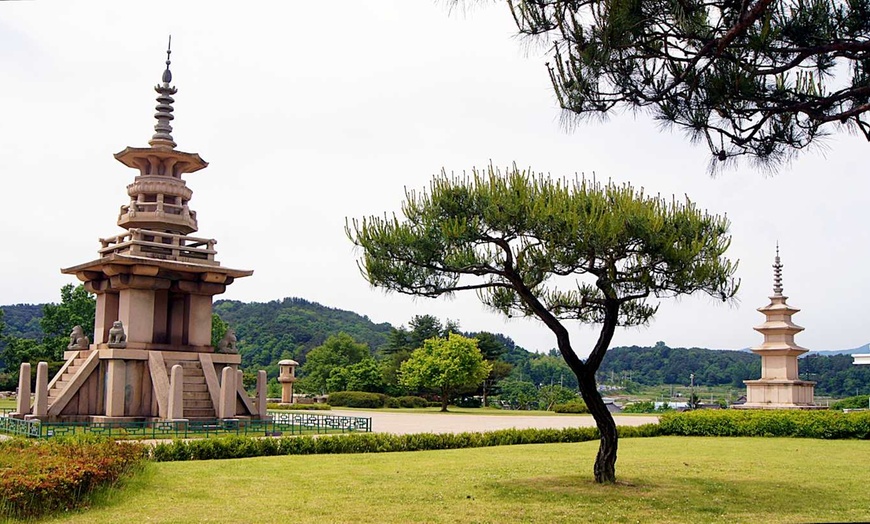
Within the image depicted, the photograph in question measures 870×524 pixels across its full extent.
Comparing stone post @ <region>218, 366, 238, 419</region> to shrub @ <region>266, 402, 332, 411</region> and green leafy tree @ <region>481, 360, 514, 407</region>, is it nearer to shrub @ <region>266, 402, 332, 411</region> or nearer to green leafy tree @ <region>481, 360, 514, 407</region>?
shrub @ <region>266, 402, 332, 411</region>

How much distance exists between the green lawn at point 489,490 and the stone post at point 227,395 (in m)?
6.63

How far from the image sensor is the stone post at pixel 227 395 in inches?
863

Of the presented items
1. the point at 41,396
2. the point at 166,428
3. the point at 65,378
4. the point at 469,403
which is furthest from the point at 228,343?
the point at 469,403

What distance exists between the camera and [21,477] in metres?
9.05

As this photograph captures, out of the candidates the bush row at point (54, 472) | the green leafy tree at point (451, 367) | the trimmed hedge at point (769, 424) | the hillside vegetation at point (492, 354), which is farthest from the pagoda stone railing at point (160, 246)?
Answer: the hillside vegetation at point (492, 354)

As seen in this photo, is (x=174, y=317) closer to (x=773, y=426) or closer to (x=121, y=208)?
(x=121, y=208)

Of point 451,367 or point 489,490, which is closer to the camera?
point 489,490

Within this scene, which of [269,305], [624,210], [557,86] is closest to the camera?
[557,86]

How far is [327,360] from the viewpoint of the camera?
56.8m

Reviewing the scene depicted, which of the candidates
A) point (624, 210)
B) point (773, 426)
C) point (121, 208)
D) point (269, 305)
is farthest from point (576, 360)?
point (269, 305)

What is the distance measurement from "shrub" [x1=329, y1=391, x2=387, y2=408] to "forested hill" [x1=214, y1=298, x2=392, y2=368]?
87.0ft

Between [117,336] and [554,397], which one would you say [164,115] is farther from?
[554,397]

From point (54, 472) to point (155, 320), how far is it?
14.7 metres

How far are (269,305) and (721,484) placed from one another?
86124mm
